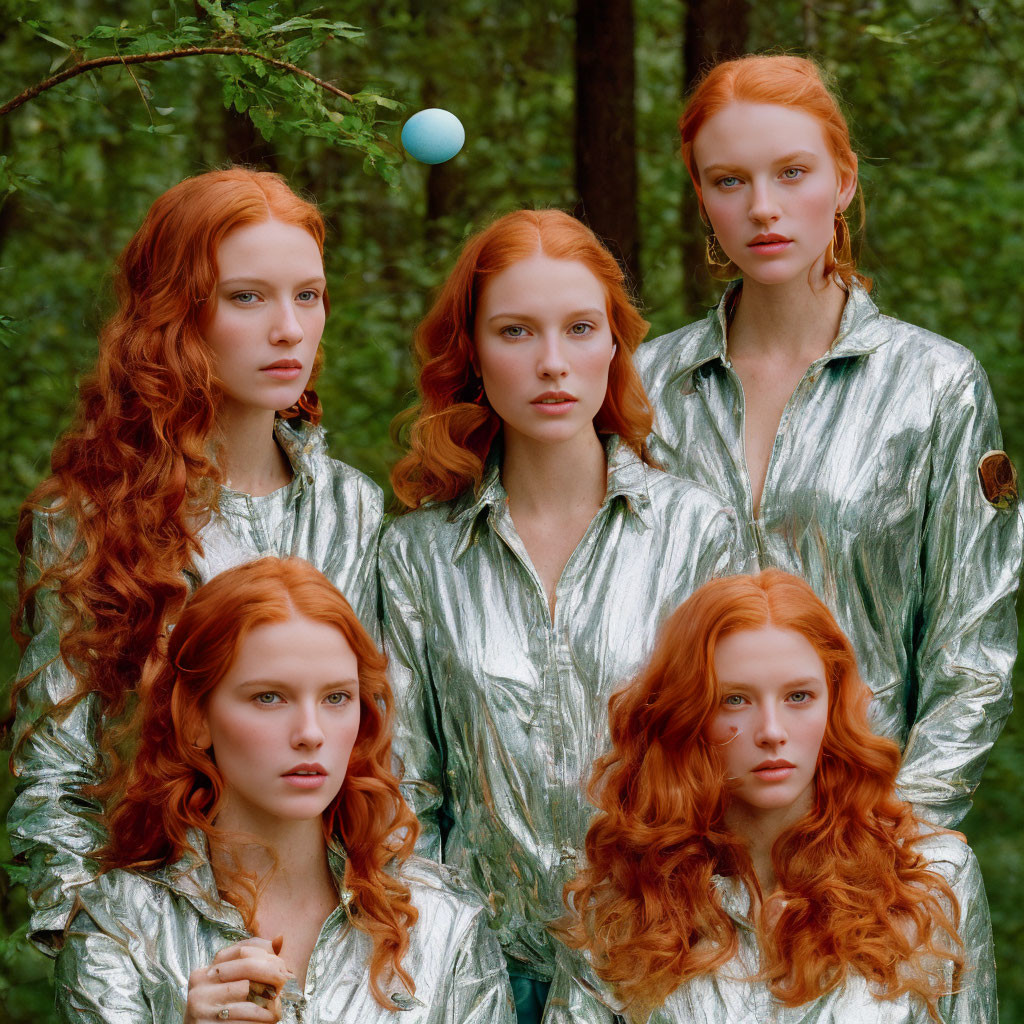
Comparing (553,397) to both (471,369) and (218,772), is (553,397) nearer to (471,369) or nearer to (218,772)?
(471,369)

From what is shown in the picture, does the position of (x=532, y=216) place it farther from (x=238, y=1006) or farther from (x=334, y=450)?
(x=334, y=450)

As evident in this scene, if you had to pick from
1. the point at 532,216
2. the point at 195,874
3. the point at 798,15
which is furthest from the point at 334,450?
the point at 195,874

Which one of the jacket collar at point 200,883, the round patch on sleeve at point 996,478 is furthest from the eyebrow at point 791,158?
the jacket collar at point 200,883

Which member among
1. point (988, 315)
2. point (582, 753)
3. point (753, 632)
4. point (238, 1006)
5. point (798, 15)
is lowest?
point (238, 1006)

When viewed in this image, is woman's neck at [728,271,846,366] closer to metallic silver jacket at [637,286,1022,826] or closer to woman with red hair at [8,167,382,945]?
metallic silver jacket at [637,286,1022,826]

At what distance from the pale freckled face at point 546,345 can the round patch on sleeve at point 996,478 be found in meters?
0.93

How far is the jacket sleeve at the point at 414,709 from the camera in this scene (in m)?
4.27

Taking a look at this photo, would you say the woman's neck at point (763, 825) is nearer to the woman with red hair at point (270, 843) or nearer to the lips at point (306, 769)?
the woman with red hair at point (270, 843)

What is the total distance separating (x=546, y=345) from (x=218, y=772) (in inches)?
44.2

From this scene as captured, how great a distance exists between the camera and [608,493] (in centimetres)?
429

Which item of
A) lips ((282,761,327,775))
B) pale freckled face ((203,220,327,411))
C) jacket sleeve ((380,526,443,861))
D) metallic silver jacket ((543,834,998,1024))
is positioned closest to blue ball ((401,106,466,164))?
pale freckled face ((203,220,327,411))

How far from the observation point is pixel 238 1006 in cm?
350

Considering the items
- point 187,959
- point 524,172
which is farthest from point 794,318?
point 524,172

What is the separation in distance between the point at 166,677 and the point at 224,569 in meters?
0.39
